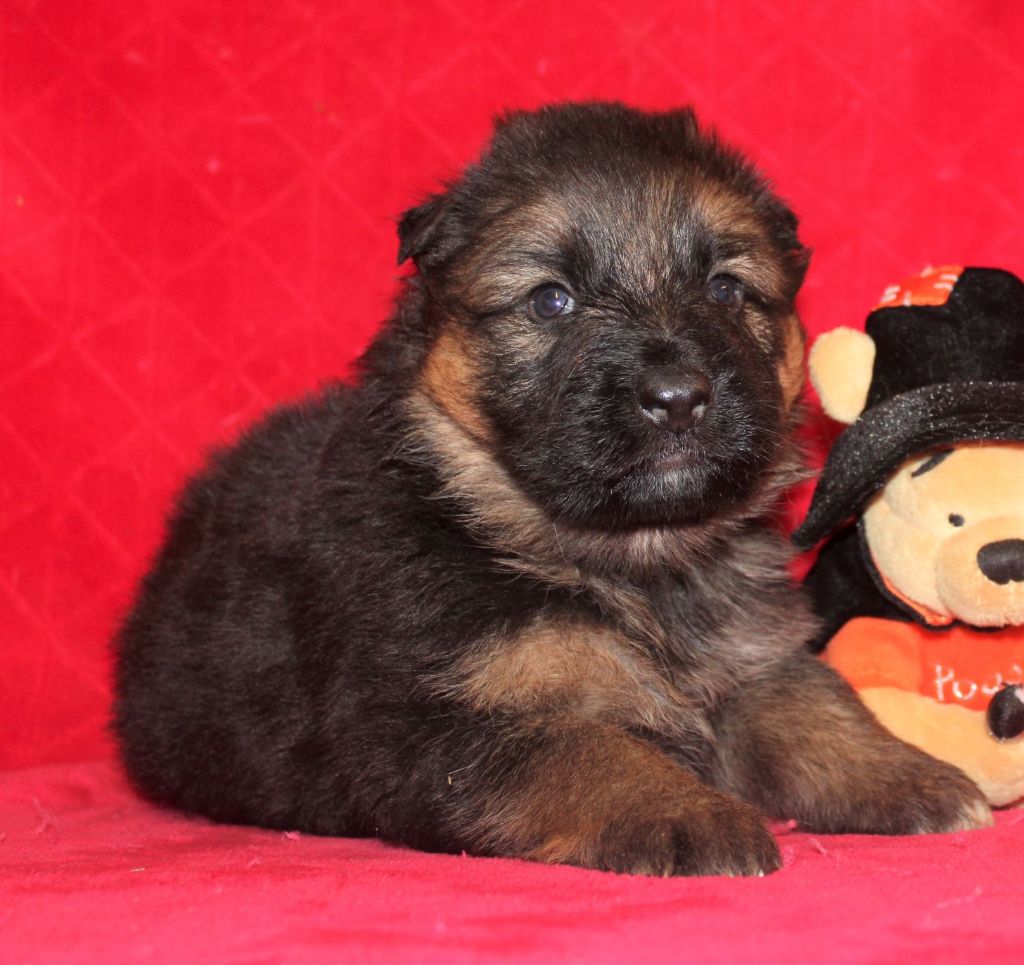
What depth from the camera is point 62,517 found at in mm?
4766

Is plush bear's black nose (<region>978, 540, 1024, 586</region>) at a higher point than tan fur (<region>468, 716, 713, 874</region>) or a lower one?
higher

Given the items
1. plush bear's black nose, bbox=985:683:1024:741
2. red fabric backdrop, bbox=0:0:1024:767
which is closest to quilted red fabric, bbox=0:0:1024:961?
red fabric backdrop, bbox=0:0:1024:767

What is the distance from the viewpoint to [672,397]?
9.93 feet

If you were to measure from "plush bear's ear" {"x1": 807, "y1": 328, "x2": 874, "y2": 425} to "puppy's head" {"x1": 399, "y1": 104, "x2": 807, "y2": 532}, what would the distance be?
93 millimetres

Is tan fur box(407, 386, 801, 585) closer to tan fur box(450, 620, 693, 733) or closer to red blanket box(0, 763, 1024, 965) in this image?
tan fur box(450, 620, 693, 733)

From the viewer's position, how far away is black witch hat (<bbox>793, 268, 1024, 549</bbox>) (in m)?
3.48

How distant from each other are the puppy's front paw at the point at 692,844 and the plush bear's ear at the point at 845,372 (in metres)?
1.52

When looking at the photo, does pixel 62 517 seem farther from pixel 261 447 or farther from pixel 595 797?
pixel 595 797

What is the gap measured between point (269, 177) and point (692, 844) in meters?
3.17

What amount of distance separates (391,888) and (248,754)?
3.89 feet

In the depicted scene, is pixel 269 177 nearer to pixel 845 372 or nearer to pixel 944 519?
pixel 845 372

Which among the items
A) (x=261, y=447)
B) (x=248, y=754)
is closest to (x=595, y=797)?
(x=248, y=754)

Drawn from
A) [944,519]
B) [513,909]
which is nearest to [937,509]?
[944,519]

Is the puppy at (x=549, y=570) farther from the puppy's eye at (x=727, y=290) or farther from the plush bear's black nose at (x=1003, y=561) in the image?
the plush bear's black nose at (x=1003, y=561)
